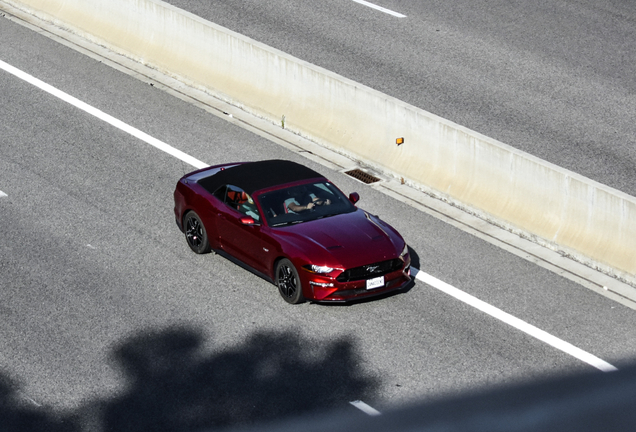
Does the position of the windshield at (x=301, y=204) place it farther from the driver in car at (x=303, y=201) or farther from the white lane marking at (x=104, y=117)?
the white lane marking at (x=104, y=117)

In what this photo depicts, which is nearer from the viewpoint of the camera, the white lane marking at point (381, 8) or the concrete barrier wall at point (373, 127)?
the concrete barrier wall at point (373, 127)

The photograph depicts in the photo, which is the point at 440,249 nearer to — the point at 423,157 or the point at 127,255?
the point at 423,157

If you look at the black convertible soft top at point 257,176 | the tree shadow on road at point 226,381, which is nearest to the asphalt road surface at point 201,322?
the tree shadow on road at point 226,381

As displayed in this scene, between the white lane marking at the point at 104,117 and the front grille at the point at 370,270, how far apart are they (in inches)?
207

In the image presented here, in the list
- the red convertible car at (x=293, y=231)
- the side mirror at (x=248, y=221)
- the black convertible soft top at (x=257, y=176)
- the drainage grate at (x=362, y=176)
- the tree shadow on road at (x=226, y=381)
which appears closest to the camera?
the tree shadow on road at (x=226, y=381)

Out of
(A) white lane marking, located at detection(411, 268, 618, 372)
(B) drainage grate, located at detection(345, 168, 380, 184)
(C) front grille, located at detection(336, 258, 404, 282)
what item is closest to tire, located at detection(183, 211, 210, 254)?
(C) front grille, located at detection(336, 258, 404, 282)

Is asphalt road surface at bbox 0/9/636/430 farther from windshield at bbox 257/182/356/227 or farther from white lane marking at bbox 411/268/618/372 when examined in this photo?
windshield at bbox 257/182/356/227

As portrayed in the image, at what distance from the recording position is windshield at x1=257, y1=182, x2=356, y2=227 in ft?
41.4

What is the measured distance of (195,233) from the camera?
13.6 metres

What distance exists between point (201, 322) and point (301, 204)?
2.23 metres

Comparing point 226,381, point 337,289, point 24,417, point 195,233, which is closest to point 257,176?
point 195,233

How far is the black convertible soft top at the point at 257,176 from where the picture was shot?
1306cm

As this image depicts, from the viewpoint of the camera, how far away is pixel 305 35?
69.5ft

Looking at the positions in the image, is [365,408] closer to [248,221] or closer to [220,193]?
[248,221]
